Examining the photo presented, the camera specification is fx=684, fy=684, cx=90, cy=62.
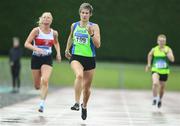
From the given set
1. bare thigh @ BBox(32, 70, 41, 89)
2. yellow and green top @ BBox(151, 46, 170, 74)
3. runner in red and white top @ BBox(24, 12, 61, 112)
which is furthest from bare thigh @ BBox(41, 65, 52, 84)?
yellow and green top @ BBox(151, 46, 170, 74)

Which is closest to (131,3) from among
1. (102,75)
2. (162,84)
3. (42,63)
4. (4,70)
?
(102,75)

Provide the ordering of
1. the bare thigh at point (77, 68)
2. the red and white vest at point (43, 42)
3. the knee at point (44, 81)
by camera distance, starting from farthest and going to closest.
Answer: the red and white vest at point (43, 42) < the knee at point (44, 81) < the bare thigh at point (77, 68)

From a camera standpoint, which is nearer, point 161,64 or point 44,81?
point 44,81

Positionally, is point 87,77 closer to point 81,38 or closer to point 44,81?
point 81,38

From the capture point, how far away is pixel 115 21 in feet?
117

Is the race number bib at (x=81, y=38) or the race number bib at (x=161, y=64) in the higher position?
the race number bib at (x=81, y=38)

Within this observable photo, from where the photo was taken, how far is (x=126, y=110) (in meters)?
17.1

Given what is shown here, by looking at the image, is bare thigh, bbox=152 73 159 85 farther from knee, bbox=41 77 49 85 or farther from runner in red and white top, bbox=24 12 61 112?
knee, bbox=41 77 49 85

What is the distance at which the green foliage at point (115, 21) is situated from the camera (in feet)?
116

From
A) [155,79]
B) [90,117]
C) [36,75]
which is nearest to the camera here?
[90,117]

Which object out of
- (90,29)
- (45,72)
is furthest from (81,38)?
(45,72)

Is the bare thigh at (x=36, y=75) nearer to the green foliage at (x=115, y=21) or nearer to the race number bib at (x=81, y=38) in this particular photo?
the race number bib at (x=81, y=38)

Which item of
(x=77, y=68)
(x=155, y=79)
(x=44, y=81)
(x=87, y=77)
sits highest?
(x=77, y=68)

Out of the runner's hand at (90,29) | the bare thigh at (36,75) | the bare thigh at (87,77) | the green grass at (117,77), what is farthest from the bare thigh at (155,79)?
the green grass at (117,77)
